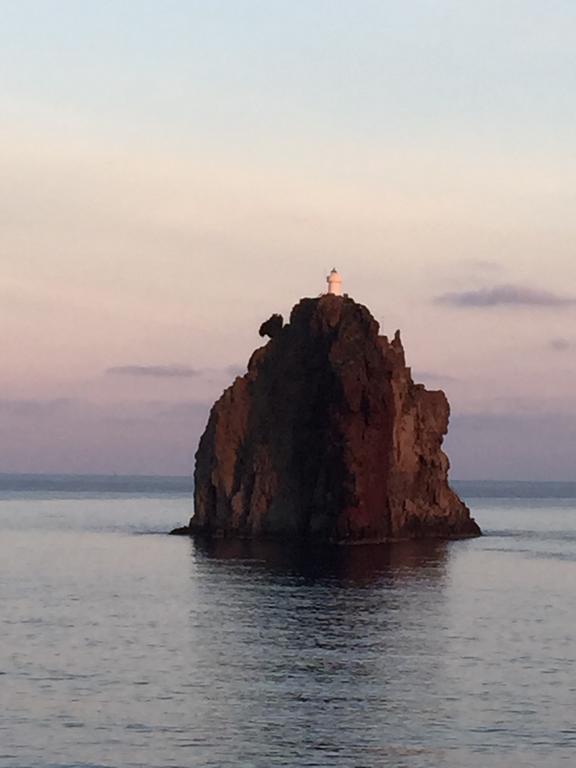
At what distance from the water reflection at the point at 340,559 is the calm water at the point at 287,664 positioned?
520 millimetres

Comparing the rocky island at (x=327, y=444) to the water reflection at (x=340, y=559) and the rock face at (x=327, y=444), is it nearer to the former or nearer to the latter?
the rock face at (x=327, y=444)

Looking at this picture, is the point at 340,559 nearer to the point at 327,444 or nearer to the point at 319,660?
the point at 327,444

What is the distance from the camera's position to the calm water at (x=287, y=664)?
46219mm

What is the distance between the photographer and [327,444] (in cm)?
13738

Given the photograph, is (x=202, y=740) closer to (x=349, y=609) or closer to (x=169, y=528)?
(x=349, y=609)

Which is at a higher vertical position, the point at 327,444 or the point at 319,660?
the point at 327,444

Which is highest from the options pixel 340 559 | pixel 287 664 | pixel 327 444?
pixel 327 444

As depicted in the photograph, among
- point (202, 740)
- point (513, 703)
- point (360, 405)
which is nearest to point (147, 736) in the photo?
point (202, 740)

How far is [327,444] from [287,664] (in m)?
75.7

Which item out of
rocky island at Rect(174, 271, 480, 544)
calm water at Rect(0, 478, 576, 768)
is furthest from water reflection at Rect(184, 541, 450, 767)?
rocky island at Rect(174, 271, 480, 544)

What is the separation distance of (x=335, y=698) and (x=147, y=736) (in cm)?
914

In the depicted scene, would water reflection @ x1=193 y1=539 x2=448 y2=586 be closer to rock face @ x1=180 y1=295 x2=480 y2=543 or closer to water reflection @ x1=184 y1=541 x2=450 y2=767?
water reflection @ x1=184 y1=541 x2=450 y2=767

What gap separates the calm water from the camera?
152ft

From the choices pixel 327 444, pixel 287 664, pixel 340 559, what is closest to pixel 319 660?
pixel 287 664
